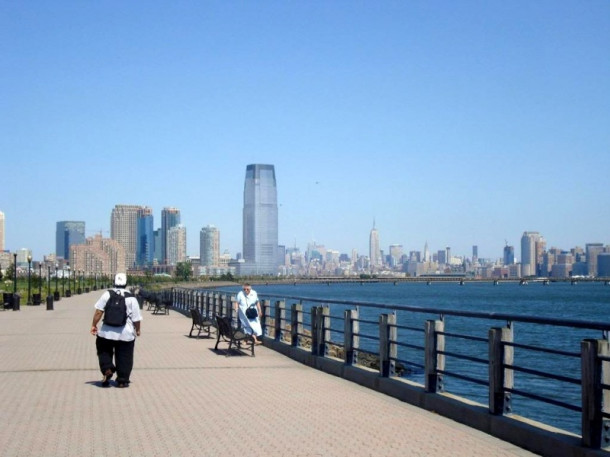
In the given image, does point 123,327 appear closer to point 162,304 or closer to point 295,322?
point 295,322

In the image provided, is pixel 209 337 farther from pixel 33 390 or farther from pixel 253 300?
pixel 33 390

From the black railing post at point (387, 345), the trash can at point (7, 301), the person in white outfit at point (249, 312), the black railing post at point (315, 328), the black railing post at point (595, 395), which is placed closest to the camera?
the black railing post at point (595, 395)

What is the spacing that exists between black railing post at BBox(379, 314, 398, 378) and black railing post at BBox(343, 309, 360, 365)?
153 cm

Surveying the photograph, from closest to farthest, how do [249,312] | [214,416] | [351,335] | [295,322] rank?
[214,416] → [351,335] → [295,322] → [249,312]

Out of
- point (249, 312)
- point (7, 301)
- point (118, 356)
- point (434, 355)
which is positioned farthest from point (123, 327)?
point (7, 301)

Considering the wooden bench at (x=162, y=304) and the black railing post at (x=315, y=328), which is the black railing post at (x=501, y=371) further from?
the wooden bench at (x=162, y=304)

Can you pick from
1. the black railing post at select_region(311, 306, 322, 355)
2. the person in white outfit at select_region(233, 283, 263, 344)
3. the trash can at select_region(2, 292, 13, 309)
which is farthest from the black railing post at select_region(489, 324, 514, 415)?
the trash can at select_region(2, 292, 13, 309)

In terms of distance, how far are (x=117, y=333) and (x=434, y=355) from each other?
17.2ft

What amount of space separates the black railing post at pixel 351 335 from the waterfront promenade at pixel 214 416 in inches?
19.1

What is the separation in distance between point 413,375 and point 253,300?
7066mm

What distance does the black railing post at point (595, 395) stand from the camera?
7.80 meters

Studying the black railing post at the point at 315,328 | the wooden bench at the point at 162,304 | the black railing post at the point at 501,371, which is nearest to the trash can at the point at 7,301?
the wooden bench at the point at 162,304

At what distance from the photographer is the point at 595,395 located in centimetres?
784

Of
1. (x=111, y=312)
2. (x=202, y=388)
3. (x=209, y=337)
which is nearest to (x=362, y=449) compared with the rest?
(x=202, y=388)
